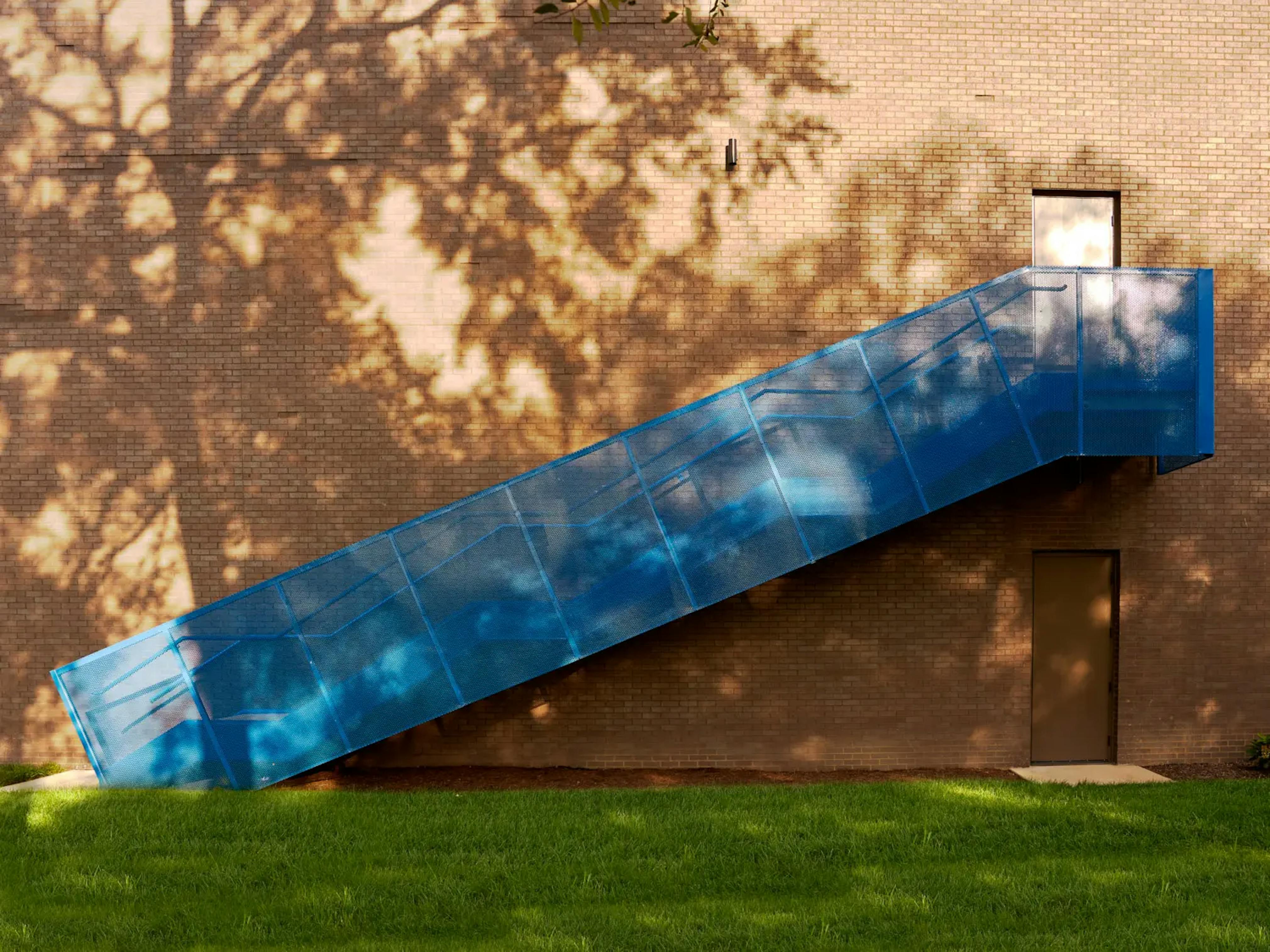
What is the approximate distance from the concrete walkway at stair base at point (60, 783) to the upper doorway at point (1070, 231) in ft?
39.0

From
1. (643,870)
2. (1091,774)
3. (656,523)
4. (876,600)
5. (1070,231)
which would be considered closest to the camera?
(643,870)

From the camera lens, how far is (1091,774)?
1162 centimetres

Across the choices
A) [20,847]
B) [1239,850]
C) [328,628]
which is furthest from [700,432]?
[20,847]

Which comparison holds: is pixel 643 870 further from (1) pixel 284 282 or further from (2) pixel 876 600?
(1) pixel 284 282

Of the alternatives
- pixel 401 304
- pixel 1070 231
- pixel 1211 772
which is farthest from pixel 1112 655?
pixel 401 304

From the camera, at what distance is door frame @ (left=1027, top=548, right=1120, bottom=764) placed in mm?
12031

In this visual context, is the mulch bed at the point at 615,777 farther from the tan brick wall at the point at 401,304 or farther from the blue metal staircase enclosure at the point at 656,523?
the blue metal staircase enclosure at the point at 656,523

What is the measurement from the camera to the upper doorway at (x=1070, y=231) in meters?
12.2

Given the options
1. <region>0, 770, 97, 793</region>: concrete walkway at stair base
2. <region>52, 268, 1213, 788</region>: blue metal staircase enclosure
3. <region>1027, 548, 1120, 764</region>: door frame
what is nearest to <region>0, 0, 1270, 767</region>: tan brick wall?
<region>0, 770, 97, 793</region>: concrete walkway at stair base

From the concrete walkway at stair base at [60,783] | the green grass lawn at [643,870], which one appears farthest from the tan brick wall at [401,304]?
the green grass lawn at [643,870]

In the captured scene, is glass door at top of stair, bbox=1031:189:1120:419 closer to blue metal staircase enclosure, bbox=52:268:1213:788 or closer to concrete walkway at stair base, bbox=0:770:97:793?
blue metal staircase enclosure, bbox=52:268:1213:788

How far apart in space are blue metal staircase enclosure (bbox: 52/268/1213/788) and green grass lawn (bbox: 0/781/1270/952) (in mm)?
912

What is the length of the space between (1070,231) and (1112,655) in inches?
197

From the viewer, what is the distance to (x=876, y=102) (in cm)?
1188
